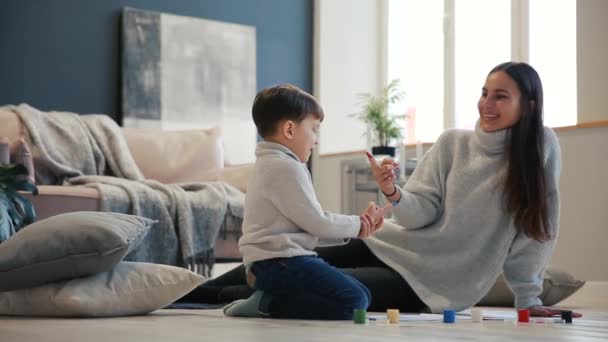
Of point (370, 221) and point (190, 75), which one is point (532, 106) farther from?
point (190, 75)

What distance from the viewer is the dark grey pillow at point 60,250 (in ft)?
6.89

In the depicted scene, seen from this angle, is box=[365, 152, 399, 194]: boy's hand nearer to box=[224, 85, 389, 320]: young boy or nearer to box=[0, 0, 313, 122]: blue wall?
box=[224, 85, 389, 320]: young boy

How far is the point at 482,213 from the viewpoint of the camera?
2.48m

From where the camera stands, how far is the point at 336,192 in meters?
5.84

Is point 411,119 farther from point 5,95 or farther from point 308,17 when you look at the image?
point 5,95

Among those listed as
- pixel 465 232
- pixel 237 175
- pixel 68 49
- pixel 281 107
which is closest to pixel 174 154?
pixel 237 175

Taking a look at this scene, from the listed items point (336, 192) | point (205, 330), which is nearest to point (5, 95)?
point (336, 192)

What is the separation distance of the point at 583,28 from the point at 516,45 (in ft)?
1.95

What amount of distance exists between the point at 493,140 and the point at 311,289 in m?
0.72

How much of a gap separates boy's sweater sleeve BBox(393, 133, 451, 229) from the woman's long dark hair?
0.22 metres

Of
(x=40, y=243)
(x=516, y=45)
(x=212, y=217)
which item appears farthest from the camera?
(x=516, y=45)

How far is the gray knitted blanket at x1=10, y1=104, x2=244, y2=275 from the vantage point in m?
4.05

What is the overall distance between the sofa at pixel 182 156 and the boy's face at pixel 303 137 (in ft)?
6.97

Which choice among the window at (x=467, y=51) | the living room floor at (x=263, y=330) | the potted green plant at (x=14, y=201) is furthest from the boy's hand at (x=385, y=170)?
the window at (x=467, y=51)
